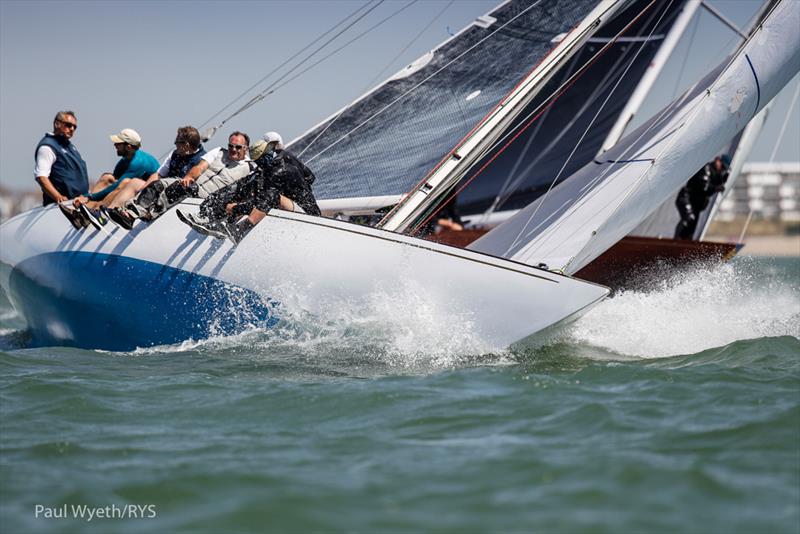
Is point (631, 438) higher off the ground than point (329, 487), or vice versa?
point (329, 487)

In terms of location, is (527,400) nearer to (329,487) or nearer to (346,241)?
(329,487)

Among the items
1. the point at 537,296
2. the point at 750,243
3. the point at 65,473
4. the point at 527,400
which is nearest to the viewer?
the point at 65,473

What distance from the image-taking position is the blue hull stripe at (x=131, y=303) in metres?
7.08

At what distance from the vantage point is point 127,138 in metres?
8.02

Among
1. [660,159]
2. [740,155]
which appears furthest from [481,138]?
[740,155]

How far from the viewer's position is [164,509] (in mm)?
3791

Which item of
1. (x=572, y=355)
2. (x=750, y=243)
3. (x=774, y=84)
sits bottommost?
(x=750, y=243)

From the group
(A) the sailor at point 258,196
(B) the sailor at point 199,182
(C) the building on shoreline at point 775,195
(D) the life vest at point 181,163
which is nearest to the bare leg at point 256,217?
(A) the sailor at point 258,196

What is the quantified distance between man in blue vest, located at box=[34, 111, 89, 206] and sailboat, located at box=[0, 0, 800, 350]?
300 mm

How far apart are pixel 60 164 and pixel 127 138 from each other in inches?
30.6

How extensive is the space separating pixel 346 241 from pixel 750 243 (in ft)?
134

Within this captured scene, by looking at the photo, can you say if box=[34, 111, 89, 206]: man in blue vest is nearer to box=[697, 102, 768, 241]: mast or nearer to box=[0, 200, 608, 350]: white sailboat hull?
box=[0, 200, 608, 350]: white sailboat hull

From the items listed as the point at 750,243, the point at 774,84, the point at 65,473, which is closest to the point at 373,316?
the point at 65,473

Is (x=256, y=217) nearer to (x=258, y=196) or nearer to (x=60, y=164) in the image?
(x=258, y=196)
